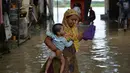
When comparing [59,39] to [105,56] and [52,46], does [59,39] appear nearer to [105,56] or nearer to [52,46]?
[52,46]

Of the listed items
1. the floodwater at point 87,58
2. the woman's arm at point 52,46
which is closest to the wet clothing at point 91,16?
the floodwater at point 87,58

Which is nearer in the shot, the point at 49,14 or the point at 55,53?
the point at 55,53

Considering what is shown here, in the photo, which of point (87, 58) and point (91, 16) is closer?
point (87, 58)

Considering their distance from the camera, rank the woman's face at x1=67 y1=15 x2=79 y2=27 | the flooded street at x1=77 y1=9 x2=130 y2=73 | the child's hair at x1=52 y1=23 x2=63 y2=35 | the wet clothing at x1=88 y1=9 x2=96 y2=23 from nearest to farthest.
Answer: the child's hair at x1=52 y1=23 x2=63 y2=35, the woman's face at x1=67 y1=15 x2=79 y2=27, the flooded street at x1=77 y1=9 x2=130 y2=73, the wet clothing at x1=88 y1=9 x2=96 y2=23

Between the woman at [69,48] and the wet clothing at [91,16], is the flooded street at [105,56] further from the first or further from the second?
the wet clothing at [91,16]

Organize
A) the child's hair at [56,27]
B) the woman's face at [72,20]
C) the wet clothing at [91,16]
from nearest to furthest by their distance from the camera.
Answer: the child's hair at [56,27] → the woman's face at [72,20] → the wet clothing at [91,16]

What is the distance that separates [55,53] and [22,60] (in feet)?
14.3

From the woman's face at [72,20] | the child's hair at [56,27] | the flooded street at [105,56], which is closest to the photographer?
the child's hair at [56,27]

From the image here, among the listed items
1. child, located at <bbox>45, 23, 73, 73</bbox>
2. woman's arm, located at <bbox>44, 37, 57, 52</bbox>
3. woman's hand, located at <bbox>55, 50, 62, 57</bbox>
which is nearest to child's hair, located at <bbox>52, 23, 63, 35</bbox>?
child, located at <bbox>45, 23, 73, 73</bbox>

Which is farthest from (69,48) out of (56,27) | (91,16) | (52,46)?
(91,16)

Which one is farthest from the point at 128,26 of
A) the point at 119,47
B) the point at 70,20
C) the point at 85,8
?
the point at 70,20

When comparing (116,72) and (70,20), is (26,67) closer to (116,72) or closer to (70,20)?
(116,72)

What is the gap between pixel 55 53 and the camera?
17.0ft

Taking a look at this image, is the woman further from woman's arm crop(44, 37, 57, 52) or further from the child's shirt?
woman's arm crop(44, 37, 57, 52)
